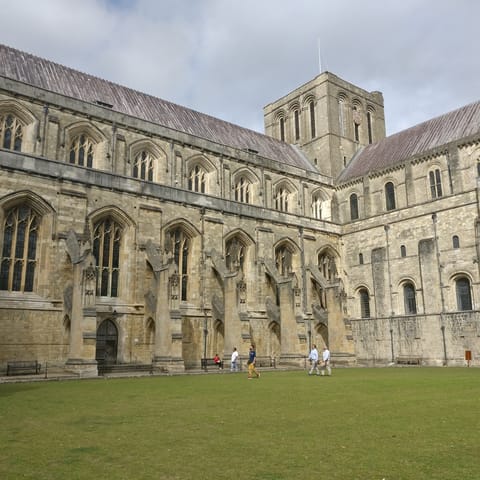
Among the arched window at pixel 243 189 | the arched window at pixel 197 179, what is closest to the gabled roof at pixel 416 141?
the arched window at pixel 243 189

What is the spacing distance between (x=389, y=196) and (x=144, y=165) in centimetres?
1850

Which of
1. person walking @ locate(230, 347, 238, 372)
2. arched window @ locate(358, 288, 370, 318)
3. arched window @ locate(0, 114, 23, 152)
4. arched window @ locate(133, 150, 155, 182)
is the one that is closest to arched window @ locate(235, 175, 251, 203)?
arched window @ locate(133, 150, 155, 182)

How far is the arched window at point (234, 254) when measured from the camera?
3084 centimetres

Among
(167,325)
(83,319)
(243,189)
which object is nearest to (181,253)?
(167,325)

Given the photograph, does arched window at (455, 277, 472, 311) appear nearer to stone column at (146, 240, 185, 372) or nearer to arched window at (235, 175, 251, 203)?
arched window at (235, 175, 251, 203)

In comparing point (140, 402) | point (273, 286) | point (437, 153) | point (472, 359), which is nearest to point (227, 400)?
point (140, 402)

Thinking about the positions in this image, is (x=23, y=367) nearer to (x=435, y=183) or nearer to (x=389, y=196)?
(x=389, y=196)

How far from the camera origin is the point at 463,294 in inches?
1218

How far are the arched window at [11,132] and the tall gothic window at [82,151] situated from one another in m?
2.91

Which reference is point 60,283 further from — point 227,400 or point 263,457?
point 263,457

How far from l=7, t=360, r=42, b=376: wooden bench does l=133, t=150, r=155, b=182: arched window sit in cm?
1365

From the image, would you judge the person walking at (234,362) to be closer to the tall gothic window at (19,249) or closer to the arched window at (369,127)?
the tall gothic window at (19,249)

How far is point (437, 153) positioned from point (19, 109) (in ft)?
88.3

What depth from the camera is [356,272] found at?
121ft
